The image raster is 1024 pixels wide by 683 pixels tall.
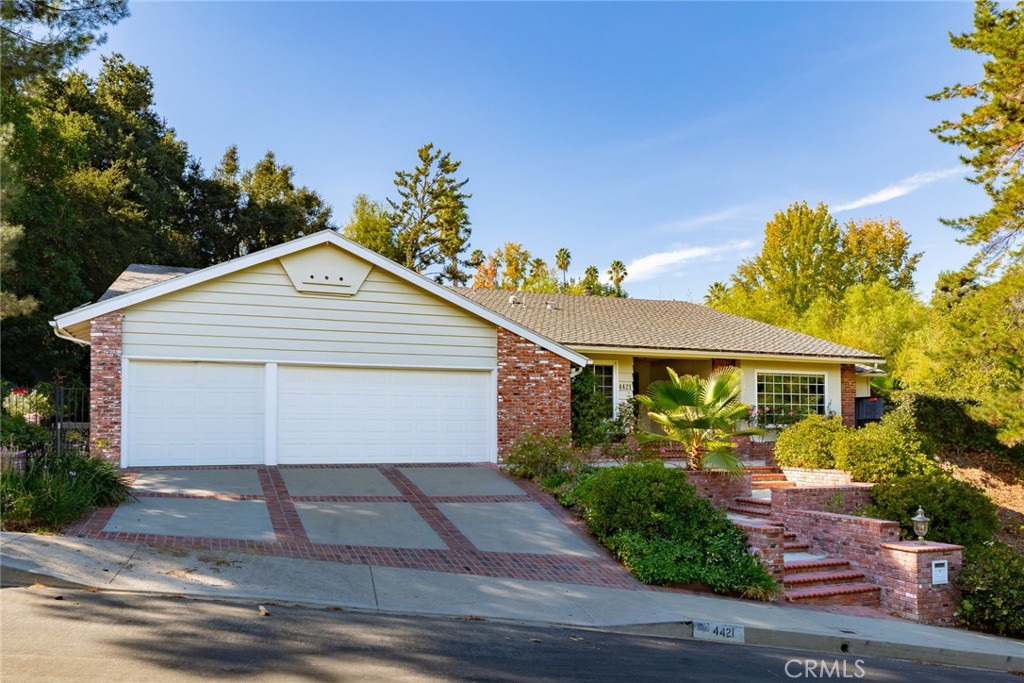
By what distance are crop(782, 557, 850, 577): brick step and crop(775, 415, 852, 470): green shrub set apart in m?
4.55

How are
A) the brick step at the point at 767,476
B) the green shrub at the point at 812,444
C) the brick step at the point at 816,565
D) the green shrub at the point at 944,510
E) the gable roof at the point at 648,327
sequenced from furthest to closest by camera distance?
the gable roof at the point at 648,327
the brick step at the point at 767,476
the green shrub at the point at 812,444
the green shrub at the point at 944,510
the brick step at the point at 816,565

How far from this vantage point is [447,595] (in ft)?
25.4

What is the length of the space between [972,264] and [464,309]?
467 inches

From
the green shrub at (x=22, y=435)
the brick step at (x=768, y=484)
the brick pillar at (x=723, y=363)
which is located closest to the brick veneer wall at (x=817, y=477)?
the brick step at (x=768, y=484)

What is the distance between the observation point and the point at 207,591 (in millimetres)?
6969

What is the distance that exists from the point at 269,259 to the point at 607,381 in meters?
9.45

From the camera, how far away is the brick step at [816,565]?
10.4 metres

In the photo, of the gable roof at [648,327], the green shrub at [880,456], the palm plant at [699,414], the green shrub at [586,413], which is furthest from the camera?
the gable roof at [648,327]

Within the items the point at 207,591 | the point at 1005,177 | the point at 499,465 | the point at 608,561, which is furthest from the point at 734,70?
the point at 207,591

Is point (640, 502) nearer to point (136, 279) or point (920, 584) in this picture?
point (920, 584)

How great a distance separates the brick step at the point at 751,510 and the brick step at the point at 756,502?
83 mm

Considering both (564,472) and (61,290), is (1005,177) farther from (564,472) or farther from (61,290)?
(61,290)

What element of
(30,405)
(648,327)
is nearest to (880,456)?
(648,327)

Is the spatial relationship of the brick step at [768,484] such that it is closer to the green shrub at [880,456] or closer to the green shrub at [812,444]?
the green shrub at [812,444]
